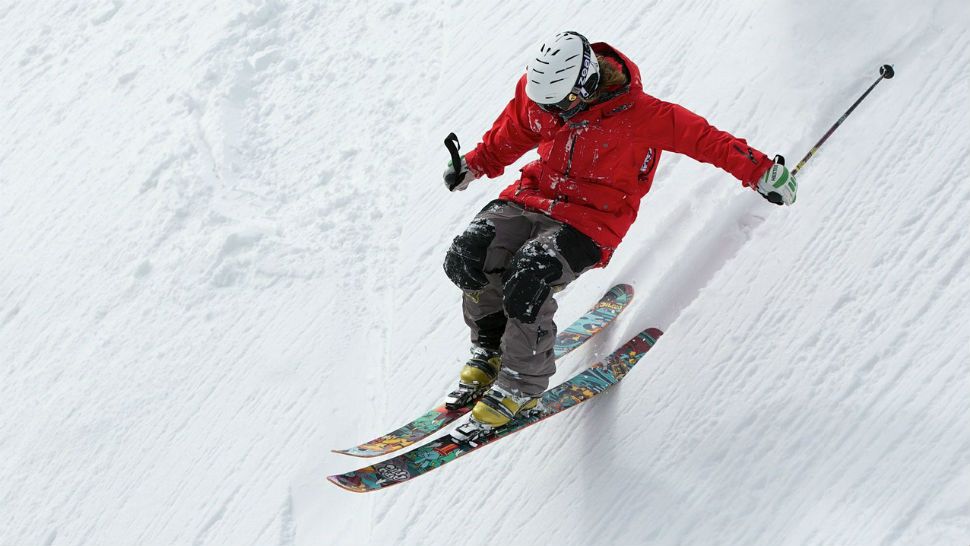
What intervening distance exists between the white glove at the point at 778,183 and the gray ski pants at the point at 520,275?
80 cm

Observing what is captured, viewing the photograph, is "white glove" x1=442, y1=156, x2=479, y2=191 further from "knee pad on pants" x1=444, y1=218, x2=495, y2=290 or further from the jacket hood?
the jacket hood

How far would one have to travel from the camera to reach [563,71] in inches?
161

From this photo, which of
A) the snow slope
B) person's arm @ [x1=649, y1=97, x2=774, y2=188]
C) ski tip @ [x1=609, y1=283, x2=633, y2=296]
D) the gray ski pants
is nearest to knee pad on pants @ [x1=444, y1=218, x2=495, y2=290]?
the gray ski pants

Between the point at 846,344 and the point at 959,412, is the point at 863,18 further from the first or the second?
the point at 959,412

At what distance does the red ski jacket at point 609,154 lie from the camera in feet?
13.6

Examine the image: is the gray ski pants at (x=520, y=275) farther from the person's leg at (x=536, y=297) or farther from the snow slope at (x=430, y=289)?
the snow slope at (x=430, y=289)

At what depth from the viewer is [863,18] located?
5.55 meters

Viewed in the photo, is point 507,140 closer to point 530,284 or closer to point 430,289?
point 530,284

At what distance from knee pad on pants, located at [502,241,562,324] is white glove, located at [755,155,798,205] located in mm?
942

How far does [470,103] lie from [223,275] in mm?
2479

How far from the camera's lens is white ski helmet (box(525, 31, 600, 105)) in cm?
409

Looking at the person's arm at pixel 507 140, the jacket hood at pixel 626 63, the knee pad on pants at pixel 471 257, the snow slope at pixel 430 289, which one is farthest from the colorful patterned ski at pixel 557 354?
the jacket hood at pixel 626 63

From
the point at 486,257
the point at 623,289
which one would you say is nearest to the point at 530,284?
the point at 486,257

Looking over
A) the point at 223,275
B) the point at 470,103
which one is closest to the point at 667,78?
the point at 470,103
